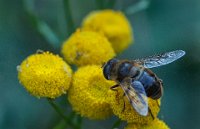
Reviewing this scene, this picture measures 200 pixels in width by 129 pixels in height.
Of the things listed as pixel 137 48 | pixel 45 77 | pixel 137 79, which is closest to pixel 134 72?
pixel 137 79

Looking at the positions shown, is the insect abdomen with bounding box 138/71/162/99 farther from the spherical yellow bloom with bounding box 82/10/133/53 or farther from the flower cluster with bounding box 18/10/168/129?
the spherical yellow bloom with bounding box 82/10/133/53

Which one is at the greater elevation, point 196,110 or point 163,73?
point 163,73

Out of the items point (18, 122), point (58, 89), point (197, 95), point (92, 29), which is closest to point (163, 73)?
point (197, 95)

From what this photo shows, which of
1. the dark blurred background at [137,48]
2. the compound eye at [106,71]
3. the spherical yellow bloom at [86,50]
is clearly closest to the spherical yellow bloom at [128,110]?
the compound eye at [106,71]

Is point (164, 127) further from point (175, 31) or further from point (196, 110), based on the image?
point (175, 31)

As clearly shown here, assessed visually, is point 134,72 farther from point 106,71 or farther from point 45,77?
point 45,77

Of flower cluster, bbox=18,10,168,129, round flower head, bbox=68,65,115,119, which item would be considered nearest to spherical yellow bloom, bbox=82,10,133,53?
flower cluster, bbox=18,10,168,129
